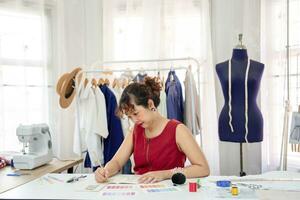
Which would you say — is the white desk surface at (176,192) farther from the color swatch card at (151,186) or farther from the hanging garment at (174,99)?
the hanging garment at (174,99)

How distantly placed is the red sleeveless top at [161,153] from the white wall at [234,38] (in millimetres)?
1355

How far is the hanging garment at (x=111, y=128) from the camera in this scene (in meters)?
2.57

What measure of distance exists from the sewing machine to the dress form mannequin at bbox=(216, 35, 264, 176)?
4.30ft

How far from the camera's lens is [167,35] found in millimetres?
3156

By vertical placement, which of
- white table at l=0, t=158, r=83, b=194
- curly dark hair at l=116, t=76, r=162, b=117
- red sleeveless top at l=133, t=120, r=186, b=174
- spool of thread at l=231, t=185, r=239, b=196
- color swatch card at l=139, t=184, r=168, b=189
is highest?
curly dark hair at l=116, t=76, r=162, b=117

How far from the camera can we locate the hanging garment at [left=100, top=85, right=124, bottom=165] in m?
2.57

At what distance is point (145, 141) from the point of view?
1.82 meters

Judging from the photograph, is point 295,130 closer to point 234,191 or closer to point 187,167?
point 187,167

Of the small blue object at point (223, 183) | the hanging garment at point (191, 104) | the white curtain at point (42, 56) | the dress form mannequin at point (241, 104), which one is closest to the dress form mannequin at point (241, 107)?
the dress form mannequin at point (241, 104)

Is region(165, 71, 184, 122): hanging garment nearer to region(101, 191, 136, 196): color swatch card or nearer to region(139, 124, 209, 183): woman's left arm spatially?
region(139, 124, 209, 183): woman's left arm

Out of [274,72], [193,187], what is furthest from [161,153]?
[274,72]

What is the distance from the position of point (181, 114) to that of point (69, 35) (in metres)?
1.53

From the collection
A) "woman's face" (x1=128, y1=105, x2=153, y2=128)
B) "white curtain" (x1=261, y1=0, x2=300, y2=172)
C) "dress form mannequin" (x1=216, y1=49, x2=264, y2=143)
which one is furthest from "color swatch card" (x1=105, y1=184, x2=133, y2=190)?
"white curtain" (x1=261, y1=0, x2=300, y2=172)

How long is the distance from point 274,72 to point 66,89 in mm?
1807
